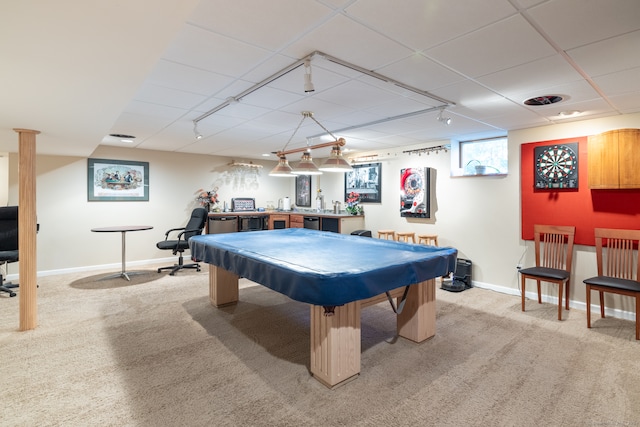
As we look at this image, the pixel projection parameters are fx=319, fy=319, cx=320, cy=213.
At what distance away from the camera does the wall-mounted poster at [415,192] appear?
5547mm

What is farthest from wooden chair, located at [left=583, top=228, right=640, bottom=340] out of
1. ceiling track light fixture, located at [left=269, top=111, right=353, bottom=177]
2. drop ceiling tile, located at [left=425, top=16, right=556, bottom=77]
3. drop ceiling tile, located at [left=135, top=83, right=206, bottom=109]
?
drop ceiling tile, located at [left=135, top=83, right=206, bottom=109]

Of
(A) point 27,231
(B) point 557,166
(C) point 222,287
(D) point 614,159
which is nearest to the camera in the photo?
(A) point 27,231

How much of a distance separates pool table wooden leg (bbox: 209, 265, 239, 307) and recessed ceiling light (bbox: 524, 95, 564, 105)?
3.74 metres

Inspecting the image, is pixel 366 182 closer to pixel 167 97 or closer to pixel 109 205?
pixel 167 97

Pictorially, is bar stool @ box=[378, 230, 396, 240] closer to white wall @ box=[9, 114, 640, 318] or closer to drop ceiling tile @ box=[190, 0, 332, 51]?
white wall @ box=[9, 114, 640, 318]

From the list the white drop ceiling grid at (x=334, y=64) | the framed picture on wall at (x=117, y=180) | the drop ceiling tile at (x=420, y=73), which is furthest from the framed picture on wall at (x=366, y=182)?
the framed picture on wall at (x=117, y=180)

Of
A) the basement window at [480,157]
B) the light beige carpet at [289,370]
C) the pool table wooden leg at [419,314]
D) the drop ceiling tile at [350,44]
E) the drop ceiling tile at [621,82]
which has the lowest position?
the light beige carpet at [289,370]

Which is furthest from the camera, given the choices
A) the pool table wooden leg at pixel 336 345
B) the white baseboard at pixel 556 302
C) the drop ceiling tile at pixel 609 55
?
the white baseboard at pixel 556 302

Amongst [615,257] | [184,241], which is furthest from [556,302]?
[184,241]

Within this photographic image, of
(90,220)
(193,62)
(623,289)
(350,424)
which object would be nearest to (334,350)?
(350,424)

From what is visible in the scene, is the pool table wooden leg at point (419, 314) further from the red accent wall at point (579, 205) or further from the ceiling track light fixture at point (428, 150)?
the ceiling track light fixture at point (428, 150)

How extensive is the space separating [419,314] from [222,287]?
7.67 feet

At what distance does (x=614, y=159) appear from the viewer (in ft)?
11.7

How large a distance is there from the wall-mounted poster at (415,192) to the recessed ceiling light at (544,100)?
2.35 m
